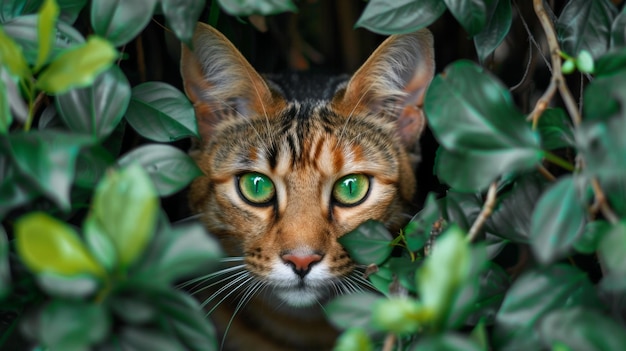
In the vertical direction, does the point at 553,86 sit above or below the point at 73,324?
above

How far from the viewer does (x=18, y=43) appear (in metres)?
1.10

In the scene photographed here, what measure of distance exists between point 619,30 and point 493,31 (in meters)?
0.25

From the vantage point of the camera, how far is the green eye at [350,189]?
1.77m

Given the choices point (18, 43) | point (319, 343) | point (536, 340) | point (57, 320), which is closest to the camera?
point (57, 320)

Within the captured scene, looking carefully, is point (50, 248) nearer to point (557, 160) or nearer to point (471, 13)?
point (557, 160)

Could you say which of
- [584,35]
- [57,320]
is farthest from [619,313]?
[57,320]

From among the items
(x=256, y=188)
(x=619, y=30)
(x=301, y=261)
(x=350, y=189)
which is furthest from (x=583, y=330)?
(x=256, y=188)

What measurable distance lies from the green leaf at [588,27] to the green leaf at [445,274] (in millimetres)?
700

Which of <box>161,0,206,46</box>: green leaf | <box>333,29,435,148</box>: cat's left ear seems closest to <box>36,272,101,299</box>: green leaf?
<box>161,0,206,46</box>: green leaf

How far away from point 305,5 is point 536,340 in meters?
2.06

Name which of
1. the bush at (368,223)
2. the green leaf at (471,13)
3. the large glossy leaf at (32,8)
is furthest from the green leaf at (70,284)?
the green leaf at (471,13)

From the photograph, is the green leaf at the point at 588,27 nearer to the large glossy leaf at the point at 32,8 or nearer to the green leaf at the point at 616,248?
the green leaf at the point at 616,248

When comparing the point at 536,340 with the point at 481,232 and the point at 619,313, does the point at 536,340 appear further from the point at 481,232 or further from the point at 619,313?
the point at 481,232

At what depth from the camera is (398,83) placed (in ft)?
6.23
